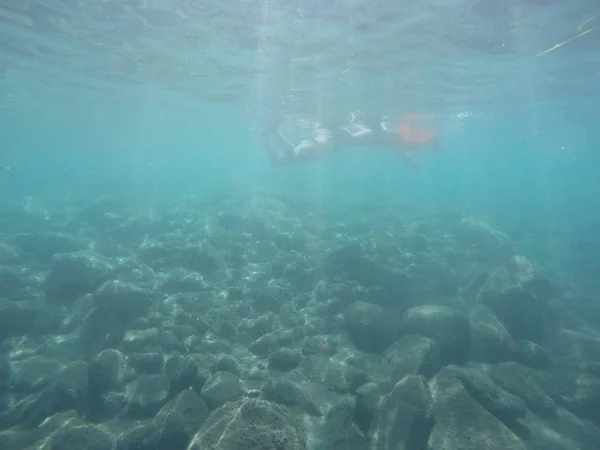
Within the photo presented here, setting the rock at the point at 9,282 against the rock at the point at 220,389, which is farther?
the rock at the point at 9,282

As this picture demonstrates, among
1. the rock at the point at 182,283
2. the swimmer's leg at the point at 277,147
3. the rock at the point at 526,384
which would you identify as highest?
the swimmer's leg at the point at 277,147

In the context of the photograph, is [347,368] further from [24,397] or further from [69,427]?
[24,397]

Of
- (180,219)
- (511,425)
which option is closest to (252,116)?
(180,219)

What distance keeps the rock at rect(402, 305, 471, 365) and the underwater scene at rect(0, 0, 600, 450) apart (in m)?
0.05

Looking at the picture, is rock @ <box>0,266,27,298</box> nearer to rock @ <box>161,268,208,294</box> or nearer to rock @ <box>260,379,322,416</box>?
rock @ <box>161,268,208,294</box>

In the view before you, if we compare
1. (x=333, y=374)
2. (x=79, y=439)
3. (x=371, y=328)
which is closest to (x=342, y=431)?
(x=333, y=374)

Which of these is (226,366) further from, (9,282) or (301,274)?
(9,282)

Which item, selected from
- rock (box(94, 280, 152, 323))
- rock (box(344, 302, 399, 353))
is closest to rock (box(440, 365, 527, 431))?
rock (box(344, 302, 399, 353))

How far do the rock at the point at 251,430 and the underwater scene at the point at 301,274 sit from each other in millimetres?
37

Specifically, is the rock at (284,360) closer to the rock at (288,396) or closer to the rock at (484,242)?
the rock at (288,396)

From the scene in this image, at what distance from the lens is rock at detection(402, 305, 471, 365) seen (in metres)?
9.05

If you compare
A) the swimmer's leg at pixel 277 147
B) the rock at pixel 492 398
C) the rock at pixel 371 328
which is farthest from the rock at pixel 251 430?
the swimmer's leg at pixel 277 147

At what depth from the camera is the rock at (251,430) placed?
487 centimetres

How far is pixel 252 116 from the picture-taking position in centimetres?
4006
